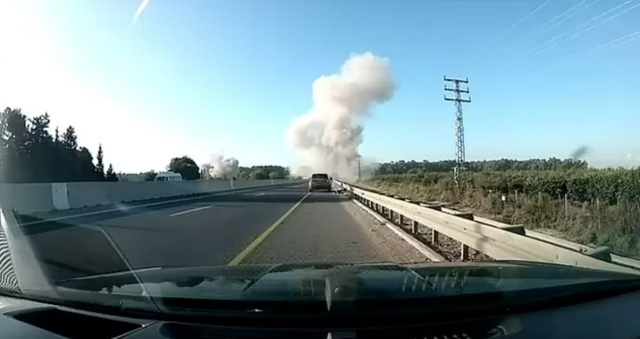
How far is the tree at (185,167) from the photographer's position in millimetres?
97812

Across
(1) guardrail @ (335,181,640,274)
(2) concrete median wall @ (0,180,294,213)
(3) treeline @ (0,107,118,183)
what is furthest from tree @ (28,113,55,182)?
(1) guardrail @ (335,181,640,274)

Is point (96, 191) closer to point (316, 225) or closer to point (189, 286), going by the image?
A: point (316, 225)

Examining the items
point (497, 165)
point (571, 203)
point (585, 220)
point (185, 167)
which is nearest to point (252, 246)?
point (585, 220)

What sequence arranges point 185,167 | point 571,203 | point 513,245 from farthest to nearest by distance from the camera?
point 185,167 < point 571,203 < point 513,245

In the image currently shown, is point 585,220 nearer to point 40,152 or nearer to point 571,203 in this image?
point 571,203

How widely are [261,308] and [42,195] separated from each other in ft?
73.8

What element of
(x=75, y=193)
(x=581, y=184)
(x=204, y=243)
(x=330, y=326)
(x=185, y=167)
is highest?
(x=185, y=167)

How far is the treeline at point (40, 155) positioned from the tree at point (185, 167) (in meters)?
29.3

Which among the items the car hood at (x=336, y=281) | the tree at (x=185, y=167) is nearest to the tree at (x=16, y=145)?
the tree at (x=185, y=167)

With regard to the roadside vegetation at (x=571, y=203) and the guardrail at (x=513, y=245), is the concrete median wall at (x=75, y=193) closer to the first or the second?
the guardrail at (x=513, y=245)

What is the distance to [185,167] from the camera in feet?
341

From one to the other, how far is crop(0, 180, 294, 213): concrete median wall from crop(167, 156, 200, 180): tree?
5695 cm

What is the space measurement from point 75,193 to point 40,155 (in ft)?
123

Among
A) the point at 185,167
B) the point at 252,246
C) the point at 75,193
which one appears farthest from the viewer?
the point at 185,167
